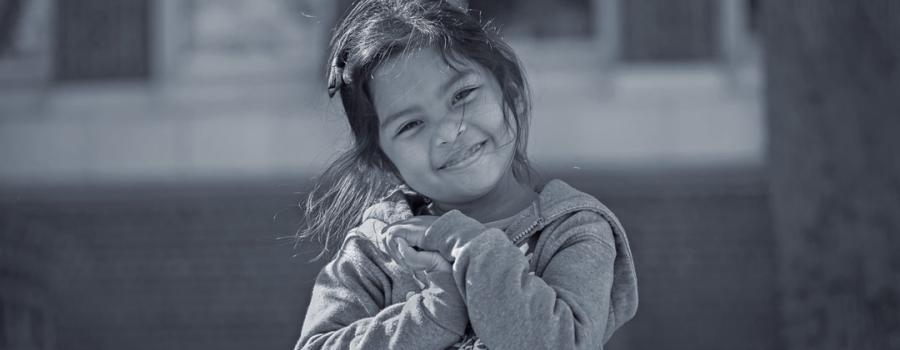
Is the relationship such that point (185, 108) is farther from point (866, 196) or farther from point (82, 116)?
point (866, 196)

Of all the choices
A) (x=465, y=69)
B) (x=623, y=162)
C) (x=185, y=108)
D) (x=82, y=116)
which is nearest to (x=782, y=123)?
(x=465, y=69)

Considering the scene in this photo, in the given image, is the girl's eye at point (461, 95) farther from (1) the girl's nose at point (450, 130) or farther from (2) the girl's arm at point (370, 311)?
(2) the girl's arm at point (370, 311)

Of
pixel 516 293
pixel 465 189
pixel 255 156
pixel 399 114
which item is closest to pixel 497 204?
pixel 465 189

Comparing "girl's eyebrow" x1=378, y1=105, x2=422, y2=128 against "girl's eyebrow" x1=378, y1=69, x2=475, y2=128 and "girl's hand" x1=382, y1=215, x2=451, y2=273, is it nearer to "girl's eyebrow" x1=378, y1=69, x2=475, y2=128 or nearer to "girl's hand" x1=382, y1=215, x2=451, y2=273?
"girl's eyebrow" x1=378, y1=69, x2=475, y2=128

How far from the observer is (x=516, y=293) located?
1.51 metres

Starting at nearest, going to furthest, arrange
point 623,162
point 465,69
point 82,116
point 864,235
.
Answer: point 465,69 < point 864,235 < point 623,162 < point 82,116

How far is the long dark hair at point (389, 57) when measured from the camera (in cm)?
175

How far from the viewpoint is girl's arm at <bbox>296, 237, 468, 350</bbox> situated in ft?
5.16

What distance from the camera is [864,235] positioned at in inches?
135

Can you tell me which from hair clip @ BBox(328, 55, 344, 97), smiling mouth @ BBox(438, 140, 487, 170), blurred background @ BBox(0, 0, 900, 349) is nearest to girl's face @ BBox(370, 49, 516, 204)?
smiling mouth @ BBox(438, 140, 487, 170)

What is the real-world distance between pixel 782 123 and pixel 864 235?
41cm

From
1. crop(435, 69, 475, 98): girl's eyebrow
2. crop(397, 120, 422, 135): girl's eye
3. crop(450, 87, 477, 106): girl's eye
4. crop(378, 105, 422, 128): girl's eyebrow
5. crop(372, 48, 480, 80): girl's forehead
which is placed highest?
crop(372, 48, 480, 80): girl's forehead

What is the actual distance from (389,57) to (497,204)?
284 millimetres

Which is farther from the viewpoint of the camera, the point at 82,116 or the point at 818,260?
the point at 82,116
